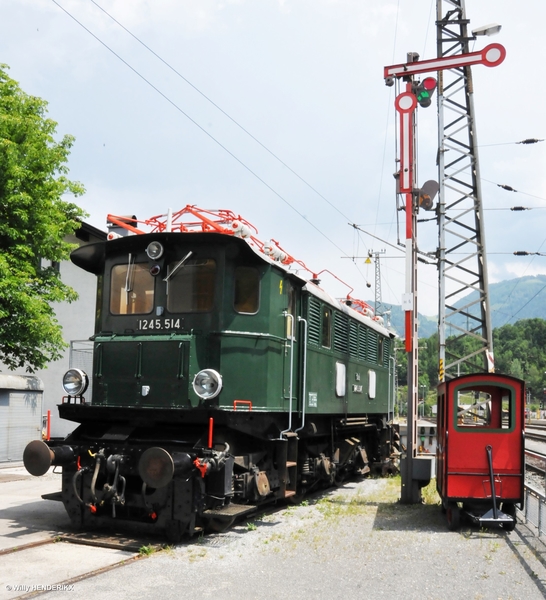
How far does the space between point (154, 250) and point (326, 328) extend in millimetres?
3711

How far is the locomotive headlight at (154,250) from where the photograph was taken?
28.9 ft

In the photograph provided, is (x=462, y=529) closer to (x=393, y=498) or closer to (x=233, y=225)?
(x=393, y=498)

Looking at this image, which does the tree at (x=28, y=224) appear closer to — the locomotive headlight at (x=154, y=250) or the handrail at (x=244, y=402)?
the locomotive headlight at (x=154, y=250)

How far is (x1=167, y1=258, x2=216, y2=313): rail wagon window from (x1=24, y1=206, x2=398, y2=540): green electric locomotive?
0.05 ft

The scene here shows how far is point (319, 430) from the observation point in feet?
37.1

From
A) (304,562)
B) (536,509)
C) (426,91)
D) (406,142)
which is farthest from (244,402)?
(426,91)

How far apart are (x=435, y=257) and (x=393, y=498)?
25.5 ft

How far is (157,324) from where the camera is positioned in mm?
8812

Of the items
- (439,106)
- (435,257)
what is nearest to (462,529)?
(435,257)

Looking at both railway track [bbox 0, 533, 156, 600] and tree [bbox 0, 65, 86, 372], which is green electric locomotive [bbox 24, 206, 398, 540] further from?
tree [bbox 0, 65, 86, 372]

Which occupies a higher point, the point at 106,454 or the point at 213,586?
the point at 106,454

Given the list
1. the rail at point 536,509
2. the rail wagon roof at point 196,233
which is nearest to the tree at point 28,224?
the rail wagon roof at point 196,233

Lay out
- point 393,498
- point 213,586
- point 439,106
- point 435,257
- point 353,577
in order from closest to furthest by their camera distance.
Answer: point 213,586 < point 353,577 < point 393,498 < point 435,257 < point 439,106

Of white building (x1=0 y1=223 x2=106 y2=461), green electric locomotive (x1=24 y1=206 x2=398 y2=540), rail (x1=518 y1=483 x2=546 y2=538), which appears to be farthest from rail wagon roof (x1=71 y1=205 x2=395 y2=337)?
→ white building (x1=0 y1=223 x2=106 y2=461)
